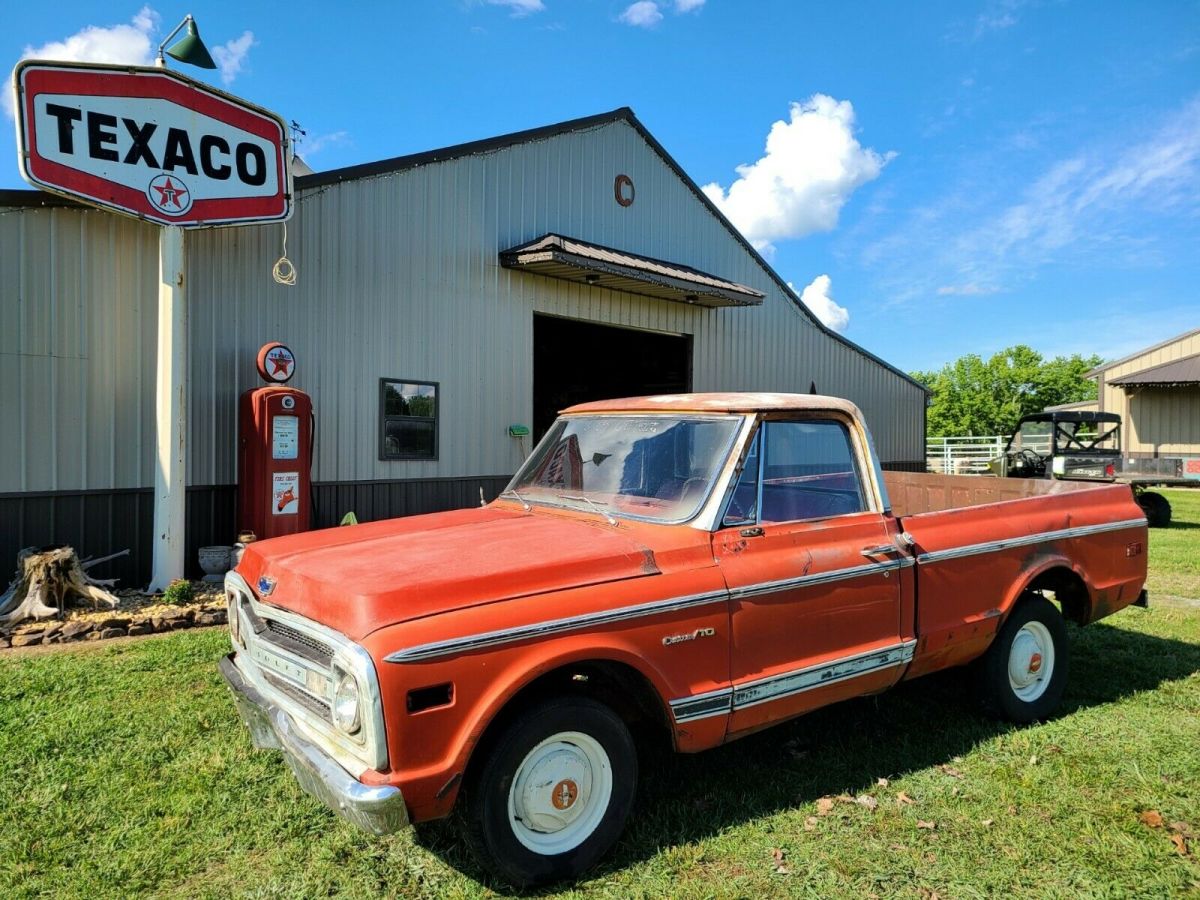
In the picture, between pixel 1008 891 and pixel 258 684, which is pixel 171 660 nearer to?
pixel 258 684

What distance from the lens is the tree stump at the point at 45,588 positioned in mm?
6270

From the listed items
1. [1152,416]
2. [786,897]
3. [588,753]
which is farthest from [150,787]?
[1152,416]

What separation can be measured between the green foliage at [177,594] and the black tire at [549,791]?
5172mm

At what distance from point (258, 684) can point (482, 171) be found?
867 centimetres

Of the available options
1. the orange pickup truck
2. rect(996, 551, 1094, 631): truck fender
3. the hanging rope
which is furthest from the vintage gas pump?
rect(996, 551, 1094, 631): truck fender

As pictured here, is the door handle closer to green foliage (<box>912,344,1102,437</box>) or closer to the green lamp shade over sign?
the green lamp shade over sign

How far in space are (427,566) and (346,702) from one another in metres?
0.57

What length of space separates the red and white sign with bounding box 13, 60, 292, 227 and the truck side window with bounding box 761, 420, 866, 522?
6.27 meters

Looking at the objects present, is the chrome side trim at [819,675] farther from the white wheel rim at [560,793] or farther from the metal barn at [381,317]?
the metal barn at [381,317]

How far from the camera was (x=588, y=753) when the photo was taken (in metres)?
2.90

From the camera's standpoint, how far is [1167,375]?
24.9m

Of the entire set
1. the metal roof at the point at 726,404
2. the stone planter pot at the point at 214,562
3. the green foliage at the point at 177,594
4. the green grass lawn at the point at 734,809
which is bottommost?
the green grass lawn at the point at 734,809

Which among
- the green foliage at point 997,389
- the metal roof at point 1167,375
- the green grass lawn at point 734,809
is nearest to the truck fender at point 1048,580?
the green grass lawn at point 734,809

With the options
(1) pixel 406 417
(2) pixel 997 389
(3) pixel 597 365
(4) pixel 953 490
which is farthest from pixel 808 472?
(2) pixel 997 389
